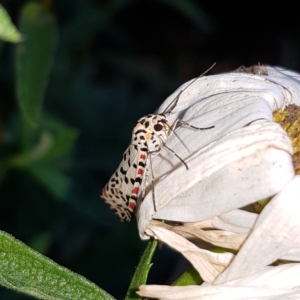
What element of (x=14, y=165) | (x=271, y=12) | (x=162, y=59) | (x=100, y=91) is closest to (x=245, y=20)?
(x=271, y=12)

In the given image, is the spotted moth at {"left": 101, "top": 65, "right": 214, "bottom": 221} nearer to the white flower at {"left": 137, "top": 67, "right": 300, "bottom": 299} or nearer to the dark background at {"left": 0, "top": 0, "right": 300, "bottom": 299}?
the white flower at {"left": 137, "top": 67, "right": 300, "bottom": 299}

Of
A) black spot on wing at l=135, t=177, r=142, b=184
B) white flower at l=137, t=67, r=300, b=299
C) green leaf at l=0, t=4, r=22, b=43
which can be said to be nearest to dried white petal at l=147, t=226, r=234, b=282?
white flower at l=137, t=67, r=300, b=299

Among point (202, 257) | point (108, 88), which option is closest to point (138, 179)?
point (202, 257)

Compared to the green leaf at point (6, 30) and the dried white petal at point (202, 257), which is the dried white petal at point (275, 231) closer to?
the dried white petal at point (202, 257)

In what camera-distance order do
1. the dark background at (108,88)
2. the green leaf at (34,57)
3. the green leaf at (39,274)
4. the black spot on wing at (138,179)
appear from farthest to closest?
the dark background at (108,88) < the green leaf at (34,57) < the black spot on wing at (138,179) < the green leaf at (39,274)

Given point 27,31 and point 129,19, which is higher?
point 27,31

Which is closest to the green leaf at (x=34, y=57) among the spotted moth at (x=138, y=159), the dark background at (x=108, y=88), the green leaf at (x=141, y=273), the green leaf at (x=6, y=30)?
the dark background at (x=108, y=88)

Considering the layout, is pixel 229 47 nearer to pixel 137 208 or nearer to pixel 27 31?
pixel 27 31
